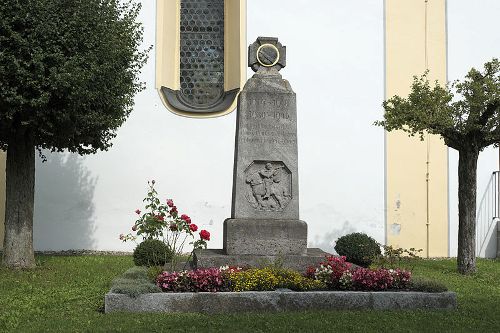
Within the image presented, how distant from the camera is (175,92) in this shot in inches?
609

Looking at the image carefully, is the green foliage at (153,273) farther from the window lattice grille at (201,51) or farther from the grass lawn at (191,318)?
the window lattice grille at (201,51)

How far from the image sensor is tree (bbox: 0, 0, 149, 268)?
31.6ft

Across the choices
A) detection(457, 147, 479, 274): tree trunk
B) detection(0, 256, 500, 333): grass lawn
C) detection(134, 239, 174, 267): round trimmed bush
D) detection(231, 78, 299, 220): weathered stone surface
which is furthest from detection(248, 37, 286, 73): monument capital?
detection(457, 147, 479, 274): tree trunk

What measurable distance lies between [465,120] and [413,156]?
384 centimetres

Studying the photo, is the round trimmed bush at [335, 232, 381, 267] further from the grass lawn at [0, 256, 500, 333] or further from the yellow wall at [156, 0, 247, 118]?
the yellow wall at [156, 0, 247, 118]

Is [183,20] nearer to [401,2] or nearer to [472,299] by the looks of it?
[401,2]

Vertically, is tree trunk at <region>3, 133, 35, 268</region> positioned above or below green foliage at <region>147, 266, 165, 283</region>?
above

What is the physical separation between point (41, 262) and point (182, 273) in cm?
585

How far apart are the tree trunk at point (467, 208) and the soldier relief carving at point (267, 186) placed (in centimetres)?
443

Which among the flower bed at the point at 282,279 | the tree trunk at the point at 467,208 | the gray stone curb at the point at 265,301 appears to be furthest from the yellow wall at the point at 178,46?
the gray stone curb at the point at 265,301

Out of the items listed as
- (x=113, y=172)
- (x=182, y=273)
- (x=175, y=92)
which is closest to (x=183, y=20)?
(x=175, y=92)

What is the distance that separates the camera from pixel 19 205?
36.6 ft

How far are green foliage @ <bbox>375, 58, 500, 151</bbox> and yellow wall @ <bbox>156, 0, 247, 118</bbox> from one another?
4707 millimetres

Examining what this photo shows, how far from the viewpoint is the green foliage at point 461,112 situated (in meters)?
11.3
